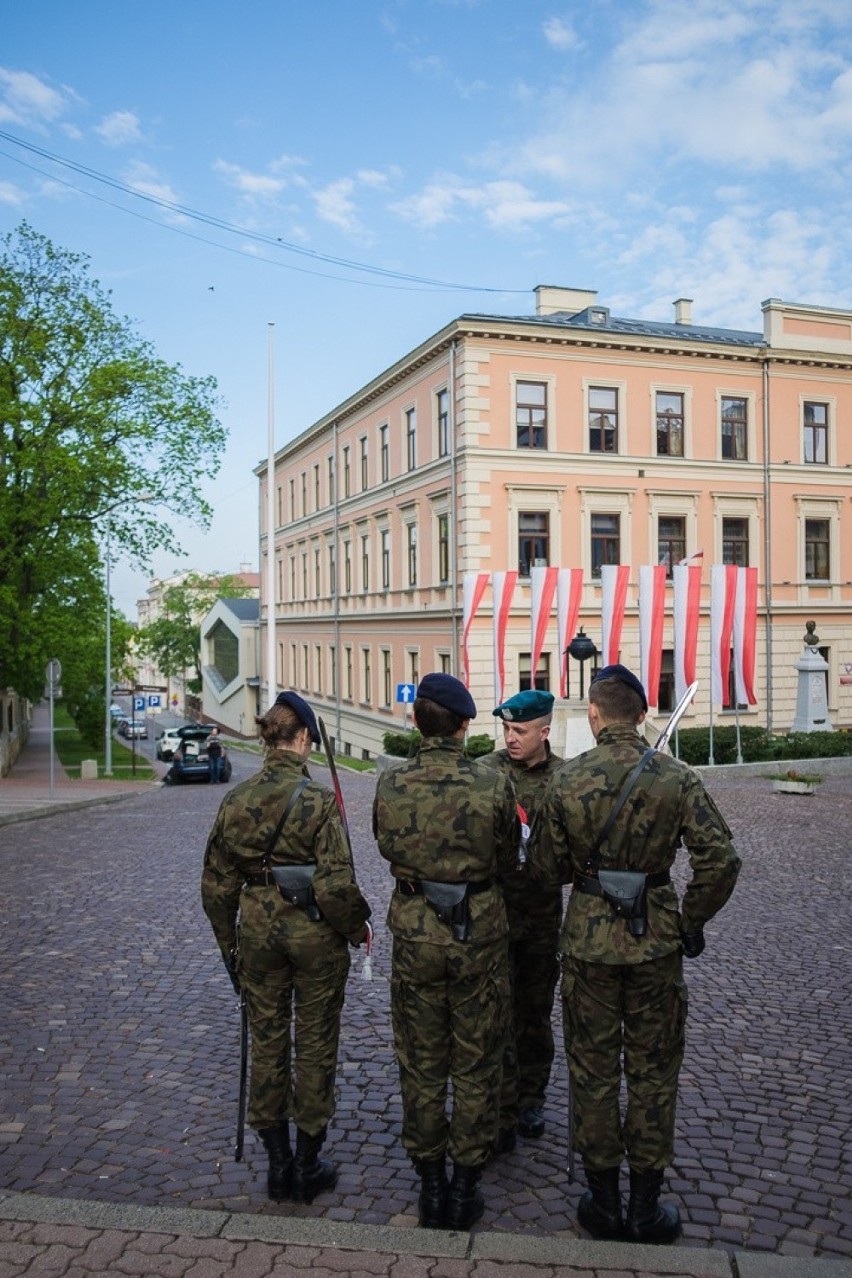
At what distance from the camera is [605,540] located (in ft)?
111

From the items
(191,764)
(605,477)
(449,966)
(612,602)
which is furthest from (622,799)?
(605,477)

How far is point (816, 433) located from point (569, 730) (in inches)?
794

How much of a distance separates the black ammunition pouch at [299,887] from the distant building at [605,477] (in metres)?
26.8

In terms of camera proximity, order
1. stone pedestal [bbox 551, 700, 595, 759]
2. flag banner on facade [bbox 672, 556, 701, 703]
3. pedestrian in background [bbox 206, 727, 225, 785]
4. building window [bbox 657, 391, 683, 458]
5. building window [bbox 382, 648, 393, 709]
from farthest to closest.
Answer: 1. building window [bbox 382, 648, 393, 709]
2. building window [bbox 657, 391, 683, 458]
3. pedestrian in background [bbox 206, 727, 225, 785]
4. flag banner on facade [bbox 672, 556, 701, 703]
5. stone pedestal [bbox 551, 700, 595, 759]

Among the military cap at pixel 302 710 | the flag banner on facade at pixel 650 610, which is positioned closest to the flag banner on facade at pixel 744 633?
the flag banner on facade at pixel 650 610

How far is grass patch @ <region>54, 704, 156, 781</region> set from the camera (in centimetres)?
3306

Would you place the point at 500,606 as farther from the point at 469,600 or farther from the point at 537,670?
the point at 537,670

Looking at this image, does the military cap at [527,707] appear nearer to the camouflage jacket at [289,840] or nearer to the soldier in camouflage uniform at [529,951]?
the soldier in camouflage uniform at [529,951]

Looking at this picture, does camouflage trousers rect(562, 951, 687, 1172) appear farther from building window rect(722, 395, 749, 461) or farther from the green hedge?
building window rect(722, 395, 749, 461)

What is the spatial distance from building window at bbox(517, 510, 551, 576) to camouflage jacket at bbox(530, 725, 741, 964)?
2839 cm

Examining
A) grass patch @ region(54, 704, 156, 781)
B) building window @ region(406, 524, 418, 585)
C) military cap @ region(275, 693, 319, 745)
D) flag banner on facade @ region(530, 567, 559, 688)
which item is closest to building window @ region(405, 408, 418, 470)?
building window @ region(406, 524, 418, 585)

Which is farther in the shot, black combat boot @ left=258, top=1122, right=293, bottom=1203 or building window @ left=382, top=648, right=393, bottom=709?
building window @ left=382, top=648, right=393, bottom=709

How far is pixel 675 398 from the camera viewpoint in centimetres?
3472

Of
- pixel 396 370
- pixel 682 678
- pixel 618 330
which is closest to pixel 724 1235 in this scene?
pixel 682 678
